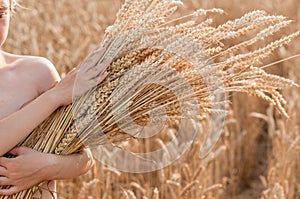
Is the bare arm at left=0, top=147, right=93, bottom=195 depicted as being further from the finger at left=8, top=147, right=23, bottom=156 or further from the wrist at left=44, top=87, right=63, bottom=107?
the wrist at left=44, top=87, right=63, bottom=107

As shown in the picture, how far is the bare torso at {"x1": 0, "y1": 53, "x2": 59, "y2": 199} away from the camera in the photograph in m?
1.60

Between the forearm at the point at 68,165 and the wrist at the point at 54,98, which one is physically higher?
the wrist at the point at 54,98

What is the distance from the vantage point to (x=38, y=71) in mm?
1647

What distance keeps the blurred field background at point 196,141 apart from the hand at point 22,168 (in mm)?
575

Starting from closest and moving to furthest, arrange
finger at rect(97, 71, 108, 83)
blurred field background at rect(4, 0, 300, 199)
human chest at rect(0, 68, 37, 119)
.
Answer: finger at rect(97, 71, 108, 83) < human chest at rect(0, 68, 37, 119) < blurred field background at rect(4, 0, 300, 199)

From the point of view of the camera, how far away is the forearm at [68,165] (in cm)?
154

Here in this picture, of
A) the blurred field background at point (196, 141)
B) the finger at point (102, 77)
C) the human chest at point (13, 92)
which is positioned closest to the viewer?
the finger at point (102, 77)

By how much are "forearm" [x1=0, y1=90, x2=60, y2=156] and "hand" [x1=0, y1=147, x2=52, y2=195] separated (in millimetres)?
33

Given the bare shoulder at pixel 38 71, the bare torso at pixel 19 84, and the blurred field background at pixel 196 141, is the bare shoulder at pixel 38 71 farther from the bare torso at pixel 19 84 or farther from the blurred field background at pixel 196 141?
the blurred field background at pixel 196 141

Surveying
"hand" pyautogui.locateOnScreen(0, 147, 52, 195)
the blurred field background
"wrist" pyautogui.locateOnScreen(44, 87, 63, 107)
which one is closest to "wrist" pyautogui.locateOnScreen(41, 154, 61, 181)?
"hand" pyautogui.locateOnScreen(0, 147, 52, 195)

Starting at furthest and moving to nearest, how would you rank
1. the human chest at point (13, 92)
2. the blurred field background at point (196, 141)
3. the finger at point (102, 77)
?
the blurred field background at point (196, 141), the human chest at point (13, 92), the finger at point (102, 77)

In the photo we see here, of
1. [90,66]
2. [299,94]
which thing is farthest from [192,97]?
[299,94]

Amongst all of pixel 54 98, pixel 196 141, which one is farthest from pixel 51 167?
pixel 196 141

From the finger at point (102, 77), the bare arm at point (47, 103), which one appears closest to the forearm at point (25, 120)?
the bare arm at point (47, 103)
